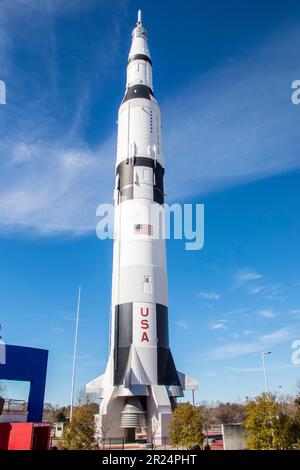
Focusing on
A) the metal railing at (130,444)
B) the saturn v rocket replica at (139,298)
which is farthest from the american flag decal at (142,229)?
the metal railing at (130,444)

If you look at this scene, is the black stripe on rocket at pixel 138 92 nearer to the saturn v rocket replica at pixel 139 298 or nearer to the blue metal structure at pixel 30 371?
the saturn v rocket replica at pixel 139 298

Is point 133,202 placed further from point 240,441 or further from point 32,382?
point 240,441

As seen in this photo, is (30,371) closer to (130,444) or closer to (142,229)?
(130,444)

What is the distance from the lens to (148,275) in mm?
29391

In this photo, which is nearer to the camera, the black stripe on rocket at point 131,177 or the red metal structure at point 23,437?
the red metal structure at point 23,437

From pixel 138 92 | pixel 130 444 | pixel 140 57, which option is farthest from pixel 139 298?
pixel 140 57

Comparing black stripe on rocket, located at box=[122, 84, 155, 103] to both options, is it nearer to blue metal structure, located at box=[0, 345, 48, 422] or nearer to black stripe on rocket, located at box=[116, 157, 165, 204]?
black stripe on rocket, located at box=[116, 157, 165, 204]

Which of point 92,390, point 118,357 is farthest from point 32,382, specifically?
point 118,357

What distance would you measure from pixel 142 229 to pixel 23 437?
16.8 meters

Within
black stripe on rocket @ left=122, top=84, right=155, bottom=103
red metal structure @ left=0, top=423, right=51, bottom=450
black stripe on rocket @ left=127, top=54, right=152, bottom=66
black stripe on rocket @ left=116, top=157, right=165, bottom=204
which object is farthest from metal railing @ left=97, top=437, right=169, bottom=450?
black stripe on rocket @ left=127, top=54, right=152, bottom=66

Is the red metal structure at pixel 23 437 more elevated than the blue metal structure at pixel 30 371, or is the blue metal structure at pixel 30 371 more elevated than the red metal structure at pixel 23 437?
the blue metal structure at pixel 30 371

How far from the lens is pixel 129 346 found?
27.3 meters

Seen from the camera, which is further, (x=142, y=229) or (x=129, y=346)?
(x=142, y=229)

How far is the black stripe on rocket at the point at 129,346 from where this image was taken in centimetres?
2708
